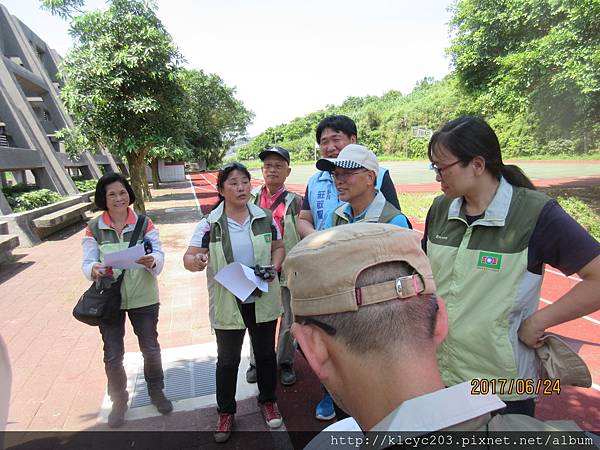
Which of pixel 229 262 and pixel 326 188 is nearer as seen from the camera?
pixel 229 262

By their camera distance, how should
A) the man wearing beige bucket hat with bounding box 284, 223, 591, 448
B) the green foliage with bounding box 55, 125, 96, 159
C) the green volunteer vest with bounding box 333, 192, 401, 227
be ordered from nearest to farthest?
the man wearing beige bucket hat with bounding box 284, 223, 591, 448
the green volunteer vest with bounding box 333, 192, 401, 227
the green foliage with bounding box 55, 125, 96, 159

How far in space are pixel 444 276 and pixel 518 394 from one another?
1.87ft

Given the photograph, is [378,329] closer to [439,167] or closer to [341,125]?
[439,167]

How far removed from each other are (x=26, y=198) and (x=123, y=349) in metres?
10.2

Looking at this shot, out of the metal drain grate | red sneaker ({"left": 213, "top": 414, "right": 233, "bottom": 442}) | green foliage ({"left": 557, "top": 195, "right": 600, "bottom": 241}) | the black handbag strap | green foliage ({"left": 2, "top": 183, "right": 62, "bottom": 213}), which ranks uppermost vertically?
the black handbag strap

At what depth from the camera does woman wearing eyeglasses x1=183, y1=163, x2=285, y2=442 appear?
284cm

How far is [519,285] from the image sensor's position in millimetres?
1650

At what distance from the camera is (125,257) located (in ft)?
9.36

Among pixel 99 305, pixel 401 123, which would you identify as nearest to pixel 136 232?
pixel 99 305

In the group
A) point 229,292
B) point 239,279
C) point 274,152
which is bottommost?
point 229,292

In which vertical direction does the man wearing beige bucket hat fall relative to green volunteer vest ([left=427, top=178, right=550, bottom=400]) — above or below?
above

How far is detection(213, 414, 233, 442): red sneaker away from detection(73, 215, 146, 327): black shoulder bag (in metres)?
1.12

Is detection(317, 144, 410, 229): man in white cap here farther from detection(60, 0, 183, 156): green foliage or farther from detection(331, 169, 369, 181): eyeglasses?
detection(60, 0, 183, 156): green foliage

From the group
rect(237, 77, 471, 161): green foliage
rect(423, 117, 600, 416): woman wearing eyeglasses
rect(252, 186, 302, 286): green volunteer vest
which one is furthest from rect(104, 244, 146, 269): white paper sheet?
rect(237, 77, 471, 161): green foliage
